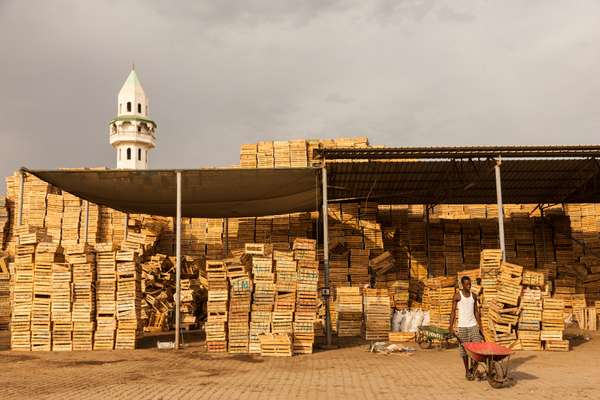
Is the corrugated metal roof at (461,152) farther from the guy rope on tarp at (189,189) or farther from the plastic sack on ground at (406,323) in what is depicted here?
the plastic sack on ground at (406,323)

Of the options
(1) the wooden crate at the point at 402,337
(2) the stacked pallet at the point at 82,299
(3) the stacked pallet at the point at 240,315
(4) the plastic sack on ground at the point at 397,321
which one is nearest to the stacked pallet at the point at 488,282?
(1) the wooden crate at the point at 402,337

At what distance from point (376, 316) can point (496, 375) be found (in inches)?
387

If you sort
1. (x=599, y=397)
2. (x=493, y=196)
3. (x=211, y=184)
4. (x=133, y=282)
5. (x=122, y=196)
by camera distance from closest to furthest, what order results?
(x=599, y=397), (x=133, y=282), (x=211, y=184), (x=122, y=196), (x=493, y=196)

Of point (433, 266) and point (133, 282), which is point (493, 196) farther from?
point (133, 282)

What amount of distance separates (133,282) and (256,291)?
4.03 m

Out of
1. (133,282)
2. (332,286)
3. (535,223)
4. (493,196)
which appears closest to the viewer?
(133,282)

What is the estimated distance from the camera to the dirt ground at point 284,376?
34.1 ft

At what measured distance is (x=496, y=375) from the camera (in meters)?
10.5

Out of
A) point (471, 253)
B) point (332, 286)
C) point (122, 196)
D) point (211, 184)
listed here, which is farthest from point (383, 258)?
point (122, 196)

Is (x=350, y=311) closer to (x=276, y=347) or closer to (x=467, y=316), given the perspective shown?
(x=276, y=347)

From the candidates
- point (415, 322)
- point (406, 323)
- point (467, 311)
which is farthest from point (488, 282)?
point (467, 311)

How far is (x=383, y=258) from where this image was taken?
25469 millimetres

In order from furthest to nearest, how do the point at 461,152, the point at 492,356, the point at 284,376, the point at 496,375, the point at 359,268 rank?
1. the point at 359,268
2. the point at 461,152
3. the point at 284,376
4. the point at 496,375
5. the point at 492,356

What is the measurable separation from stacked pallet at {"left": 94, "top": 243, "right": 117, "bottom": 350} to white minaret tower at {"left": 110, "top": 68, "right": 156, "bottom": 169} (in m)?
48.8
